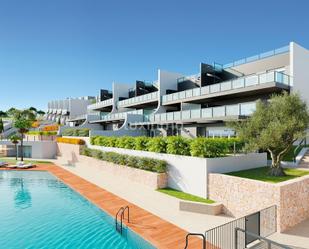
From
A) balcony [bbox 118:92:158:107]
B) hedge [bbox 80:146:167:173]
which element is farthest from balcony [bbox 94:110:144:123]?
hedge [bbox 80:146:167:173]

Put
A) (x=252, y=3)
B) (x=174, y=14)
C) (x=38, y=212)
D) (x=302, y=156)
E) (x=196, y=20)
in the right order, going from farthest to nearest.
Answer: (x=196, y=20)
(x=174, y=14)
(x=252, y=3)
(x=302, y=156)
(x=38, y=212)

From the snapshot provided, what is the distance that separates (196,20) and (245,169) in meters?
15.2

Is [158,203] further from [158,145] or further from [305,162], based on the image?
[305,162]

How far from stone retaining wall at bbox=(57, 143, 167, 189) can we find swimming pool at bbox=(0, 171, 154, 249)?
15.9 ft

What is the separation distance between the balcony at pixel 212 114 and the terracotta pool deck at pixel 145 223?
10946mm

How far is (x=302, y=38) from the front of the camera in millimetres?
23953

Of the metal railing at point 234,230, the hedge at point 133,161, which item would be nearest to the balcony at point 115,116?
the hedge at point 133,161

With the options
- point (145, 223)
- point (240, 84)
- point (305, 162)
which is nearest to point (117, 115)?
point (240, 84)

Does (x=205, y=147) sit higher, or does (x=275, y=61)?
(x=275, y=61)

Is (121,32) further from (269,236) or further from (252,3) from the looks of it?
(269,236)

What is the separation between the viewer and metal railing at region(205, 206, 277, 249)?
8391mm

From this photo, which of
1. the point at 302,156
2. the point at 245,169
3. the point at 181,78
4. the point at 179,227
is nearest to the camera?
the point at 179,227

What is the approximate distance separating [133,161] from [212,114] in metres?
9.11

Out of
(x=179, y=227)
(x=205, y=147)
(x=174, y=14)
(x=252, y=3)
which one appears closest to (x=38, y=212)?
(x=179, y=227)
